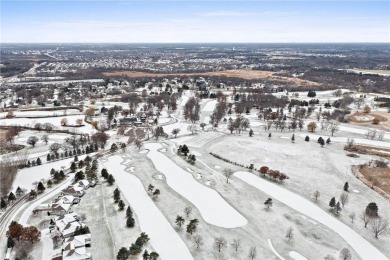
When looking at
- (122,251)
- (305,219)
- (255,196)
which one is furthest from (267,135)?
(122,251)

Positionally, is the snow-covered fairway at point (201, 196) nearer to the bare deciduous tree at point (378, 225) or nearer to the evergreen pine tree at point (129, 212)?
the evergreen pine tree at point (129, 212)

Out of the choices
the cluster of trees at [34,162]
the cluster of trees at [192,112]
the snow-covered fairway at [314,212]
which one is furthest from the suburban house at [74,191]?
the cluster of trees at [192,112]

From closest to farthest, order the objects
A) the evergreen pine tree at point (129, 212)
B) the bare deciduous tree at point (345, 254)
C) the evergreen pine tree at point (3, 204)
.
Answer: the bare deciduous tree at point (345, 254)
the evergreen pine tree at point (129, 212)
the evergreen pine tree at point (3, 204)

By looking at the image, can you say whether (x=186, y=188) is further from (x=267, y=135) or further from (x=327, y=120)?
(x=327, y=120)

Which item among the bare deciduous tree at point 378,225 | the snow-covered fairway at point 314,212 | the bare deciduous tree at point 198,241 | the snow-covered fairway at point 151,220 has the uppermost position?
the bare deciduous tree at point 198,241

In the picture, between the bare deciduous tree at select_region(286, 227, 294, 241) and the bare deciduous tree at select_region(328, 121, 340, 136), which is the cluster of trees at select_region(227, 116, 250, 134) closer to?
the bare deciduous tree at select_region(328, 121, 340, 136)

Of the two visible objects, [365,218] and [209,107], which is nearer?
[365,218]

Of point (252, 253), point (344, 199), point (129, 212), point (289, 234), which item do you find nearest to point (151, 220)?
point (129, 212)

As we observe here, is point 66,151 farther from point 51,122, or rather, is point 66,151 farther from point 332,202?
point 332,202
